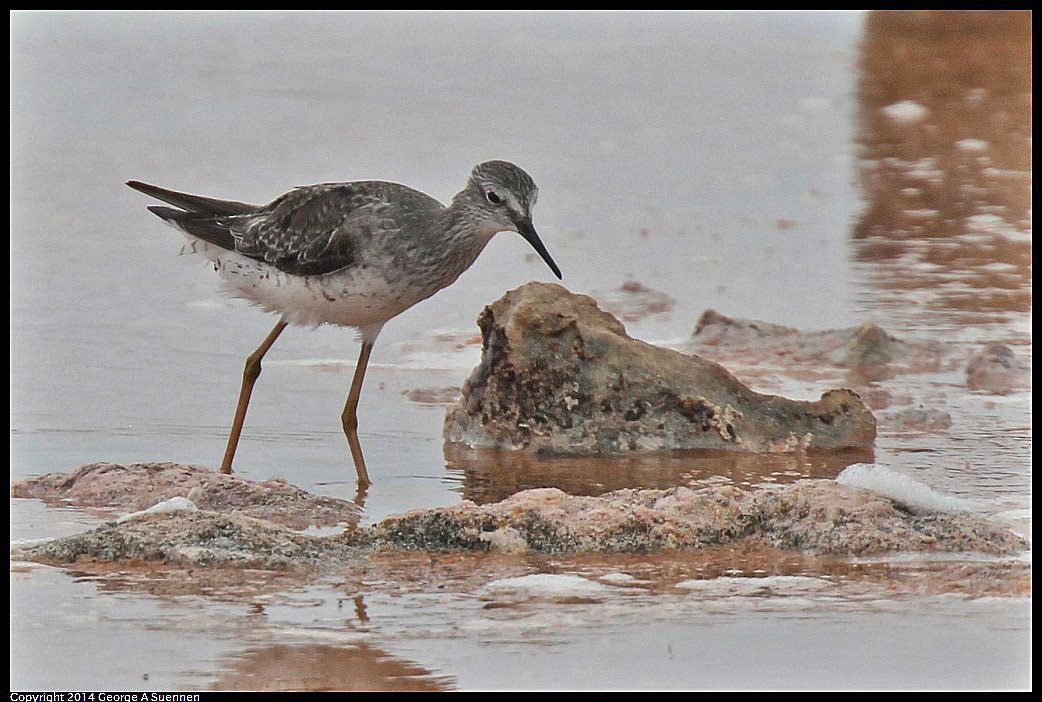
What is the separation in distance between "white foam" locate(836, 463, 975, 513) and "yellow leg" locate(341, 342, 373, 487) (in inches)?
77.0

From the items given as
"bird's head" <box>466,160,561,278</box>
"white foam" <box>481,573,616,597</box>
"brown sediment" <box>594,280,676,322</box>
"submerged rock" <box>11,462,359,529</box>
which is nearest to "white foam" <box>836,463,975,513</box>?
"white foam" <box>481,573,616,597</box>

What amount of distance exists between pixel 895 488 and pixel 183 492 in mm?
2534

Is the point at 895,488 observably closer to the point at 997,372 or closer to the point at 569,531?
the point at 569,531

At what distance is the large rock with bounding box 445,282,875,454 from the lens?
713 cm

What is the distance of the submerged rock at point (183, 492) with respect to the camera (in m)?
6.03

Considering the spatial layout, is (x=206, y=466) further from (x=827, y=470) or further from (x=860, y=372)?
(x=860, y=372)

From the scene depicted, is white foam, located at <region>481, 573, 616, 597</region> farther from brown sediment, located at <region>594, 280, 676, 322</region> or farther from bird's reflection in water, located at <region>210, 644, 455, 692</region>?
brown sediment, located at <region>594, 280, 676, 322</region>

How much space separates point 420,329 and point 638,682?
4927 mm

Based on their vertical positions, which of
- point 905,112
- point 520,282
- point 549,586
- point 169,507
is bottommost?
point 549,586

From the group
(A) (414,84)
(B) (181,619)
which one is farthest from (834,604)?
(A) (414,84)

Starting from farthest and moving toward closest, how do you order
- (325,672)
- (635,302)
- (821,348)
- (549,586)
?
1. (635,302)
2. (821,348)
3. (549,586)
4. (325,672)

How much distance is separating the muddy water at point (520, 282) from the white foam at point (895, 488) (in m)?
0.41

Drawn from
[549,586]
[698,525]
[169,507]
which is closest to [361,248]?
[169,507]

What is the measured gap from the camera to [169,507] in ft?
18.8
